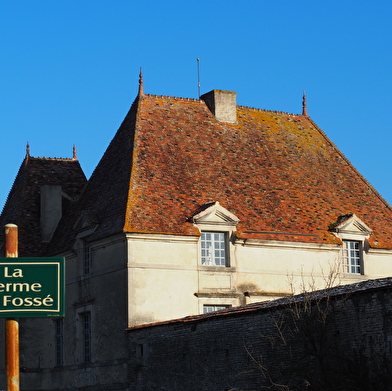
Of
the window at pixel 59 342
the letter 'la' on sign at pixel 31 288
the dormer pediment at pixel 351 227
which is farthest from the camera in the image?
the window at pixel 59 342

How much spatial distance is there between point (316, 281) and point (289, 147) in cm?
631

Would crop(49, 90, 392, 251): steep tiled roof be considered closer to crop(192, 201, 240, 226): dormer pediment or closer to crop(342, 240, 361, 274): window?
crop(192, 201, 240, 226): dormer pediment

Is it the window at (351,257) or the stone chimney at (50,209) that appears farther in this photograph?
the stone chimney at (50,209)

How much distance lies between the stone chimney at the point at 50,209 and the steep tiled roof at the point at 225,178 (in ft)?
3.44

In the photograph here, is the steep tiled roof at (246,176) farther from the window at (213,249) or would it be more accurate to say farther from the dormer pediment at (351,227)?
the window at (213,249)

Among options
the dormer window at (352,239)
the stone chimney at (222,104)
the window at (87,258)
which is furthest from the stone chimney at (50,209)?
the dormer window at (352,239)

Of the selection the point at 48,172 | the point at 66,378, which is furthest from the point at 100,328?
the point at 48,172

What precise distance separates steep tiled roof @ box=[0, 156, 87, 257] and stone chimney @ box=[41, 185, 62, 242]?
0.87 feet

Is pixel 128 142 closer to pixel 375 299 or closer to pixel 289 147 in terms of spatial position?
pixel 289 147

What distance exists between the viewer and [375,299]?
642 inches

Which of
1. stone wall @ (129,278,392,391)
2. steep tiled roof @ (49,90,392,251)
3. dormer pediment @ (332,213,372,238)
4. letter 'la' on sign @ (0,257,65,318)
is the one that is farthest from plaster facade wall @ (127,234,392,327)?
letter 'la' on sign @ (0,257,65,318)

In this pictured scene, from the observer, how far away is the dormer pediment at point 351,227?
30.3 metres

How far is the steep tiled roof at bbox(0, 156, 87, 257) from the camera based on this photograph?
32.5 m

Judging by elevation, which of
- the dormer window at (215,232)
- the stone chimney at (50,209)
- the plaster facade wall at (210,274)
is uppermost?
the stone chimney at (50,209)
